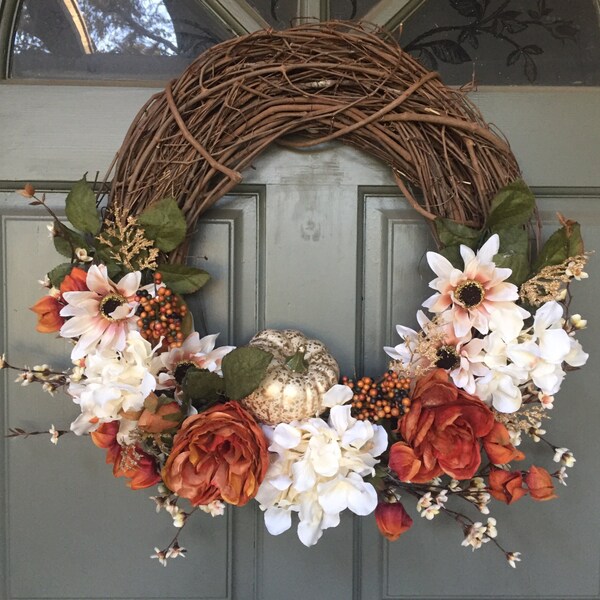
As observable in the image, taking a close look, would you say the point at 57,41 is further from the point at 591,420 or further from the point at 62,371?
the point at 591,420

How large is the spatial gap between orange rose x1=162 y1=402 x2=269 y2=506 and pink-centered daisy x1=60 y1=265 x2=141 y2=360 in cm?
16

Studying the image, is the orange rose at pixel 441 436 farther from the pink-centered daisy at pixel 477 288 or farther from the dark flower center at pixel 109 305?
the dark flower center at pixel 109 305

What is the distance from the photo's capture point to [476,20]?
2.94 feet

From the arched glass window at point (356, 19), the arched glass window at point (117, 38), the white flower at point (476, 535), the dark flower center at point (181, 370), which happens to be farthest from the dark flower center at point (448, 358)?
the arched glass window at point (117, 38)

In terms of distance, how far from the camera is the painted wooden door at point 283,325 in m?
0.86

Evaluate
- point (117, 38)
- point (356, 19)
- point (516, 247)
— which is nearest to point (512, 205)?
point (516, 247)

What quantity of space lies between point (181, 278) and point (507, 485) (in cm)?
54

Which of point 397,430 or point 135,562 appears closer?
point 397,430

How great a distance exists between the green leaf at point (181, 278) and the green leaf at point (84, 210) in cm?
11

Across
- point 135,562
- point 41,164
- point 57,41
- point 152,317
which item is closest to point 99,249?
point 152,317

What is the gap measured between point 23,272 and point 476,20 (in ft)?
2.87

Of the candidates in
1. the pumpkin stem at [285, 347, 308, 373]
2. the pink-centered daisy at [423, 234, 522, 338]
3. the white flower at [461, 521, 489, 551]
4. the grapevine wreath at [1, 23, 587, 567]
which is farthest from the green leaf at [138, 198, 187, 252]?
the white flower at [461, 521, 489, 551]

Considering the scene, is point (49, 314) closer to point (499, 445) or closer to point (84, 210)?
point (84, 210)

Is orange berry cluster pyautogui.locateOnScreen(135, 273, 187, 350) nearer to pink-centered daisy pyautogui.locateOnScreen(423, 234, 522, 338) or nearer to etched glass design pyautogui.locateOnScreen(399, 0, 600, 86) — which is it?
pink-centered daisy pyautogui.locateOnScreen(423, 234, 522, 338)
